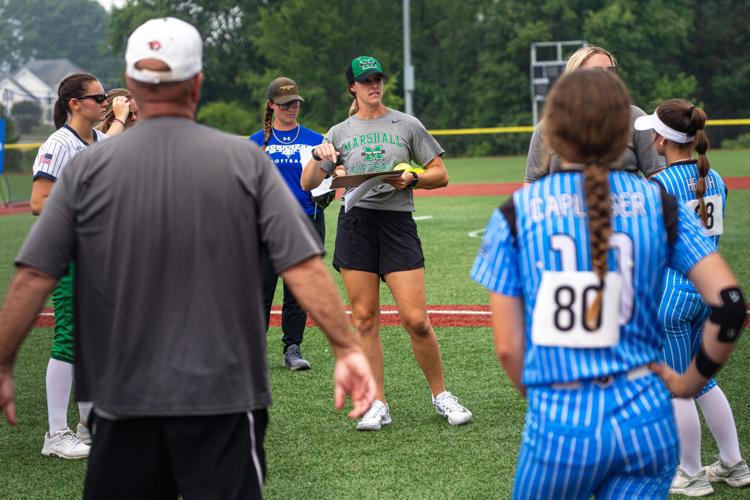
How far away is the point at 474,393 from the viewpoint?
23.2ft

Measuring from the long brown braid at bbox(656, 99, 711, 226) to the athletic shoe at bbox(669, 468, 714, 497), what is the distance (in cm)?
124

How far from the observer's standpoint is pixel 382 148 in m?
6.30

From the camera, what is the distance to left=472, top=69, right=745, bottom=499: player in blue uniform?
278cm

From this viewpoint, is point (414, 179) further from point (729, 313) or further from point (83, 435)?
point (729, 313)

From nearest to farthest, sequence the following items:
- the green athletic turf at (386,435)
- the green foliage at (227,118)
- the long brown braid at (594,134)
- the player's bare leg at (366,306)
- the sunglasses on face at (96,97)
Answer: the long brown braid at (594,134)
the green athletic turf at (386,435)
the sunglasses on face at (96,97)
the player's bare leg at (366,306)
the green foliage at (227,118)

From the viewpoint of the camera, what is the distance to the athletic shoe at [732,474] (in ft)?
16.8

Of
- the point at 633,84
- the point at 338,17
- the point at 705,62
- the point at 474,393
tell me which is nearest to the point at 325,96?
the point at 338,17

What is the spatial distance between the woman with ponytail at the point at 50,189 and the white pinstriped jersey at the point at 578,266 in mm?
3528

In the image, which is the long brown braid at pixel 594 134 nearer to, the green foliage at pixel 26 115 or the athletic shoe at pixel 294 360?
the athletic shoe at pixel 294 360

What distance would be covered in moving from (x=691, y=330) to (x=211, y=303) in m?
2.84

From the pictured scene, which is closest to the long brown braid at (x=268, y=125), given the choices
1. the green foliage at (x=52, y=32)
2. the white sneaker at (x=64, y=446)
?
the white sneaker at (x=64, y=446)

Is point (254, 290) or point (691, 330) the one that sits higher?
point (254, 290)

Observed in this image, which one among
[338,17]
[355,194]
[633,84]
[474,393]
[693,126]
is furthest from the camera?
[338,17]

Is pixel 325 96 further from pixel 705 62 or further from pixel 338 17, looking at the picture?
pixel 705 62
